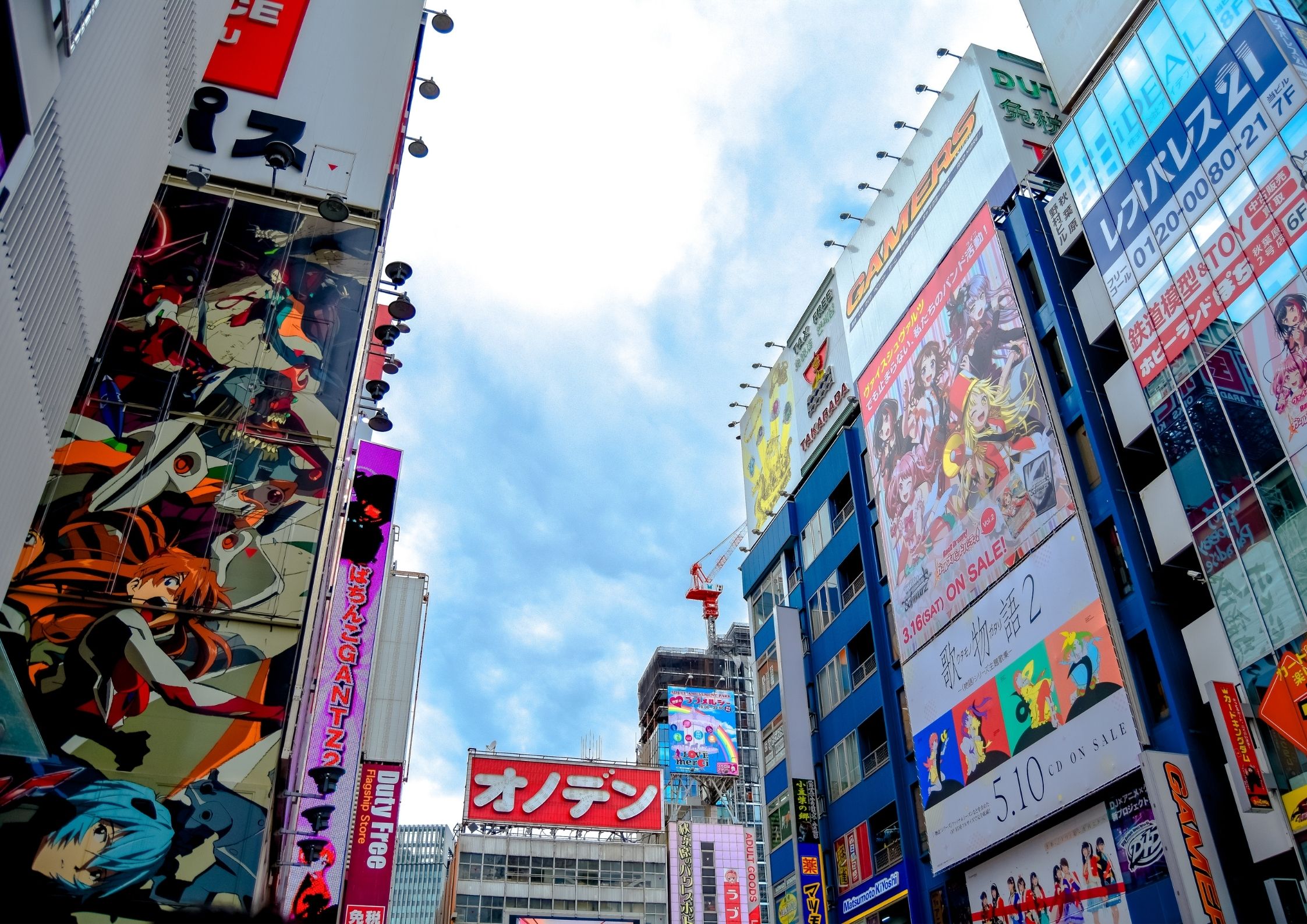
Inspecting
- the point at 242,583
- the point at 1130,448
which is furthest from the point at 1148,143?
the point at 242,583

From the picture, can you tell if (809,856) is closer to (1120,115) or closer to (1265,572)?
(1265,572)

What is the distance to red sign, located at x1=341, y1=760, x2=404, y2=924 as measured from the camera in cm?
3375

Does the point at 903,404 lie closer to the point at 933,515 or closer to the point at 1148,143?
the point at 933,515

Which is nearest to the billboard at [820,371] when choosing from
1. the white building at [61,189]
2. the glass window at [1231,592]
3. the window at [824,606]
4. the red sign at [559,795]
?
the window at [824,606]

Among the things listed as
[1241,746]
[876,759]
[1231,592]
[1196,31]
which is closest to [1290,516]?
[1231,592]

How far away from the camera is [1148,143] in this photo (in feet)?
88.3

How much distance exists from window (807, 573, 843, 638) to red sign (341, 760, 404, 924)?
1831 centimetres

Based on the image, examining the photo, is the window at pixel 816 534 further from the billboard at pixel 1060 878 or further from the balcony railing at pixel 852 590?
the billboard at pixel 1060 878

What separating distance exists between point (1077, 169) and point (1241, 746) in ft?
56.5

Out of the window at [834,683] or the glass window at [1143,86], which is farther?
the window at [834,683]

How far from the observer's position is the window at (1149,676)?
78.1ft

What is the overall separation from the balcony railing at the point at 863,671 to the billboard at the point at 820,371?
36.3ft

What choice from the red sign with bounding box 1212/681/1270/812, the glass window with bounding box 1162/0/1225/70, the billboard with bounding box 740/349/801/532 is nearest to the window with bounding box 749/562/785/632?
the billboard with bounding box 740/349/801/532

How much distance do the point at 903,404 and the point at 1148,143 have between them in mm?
13044
